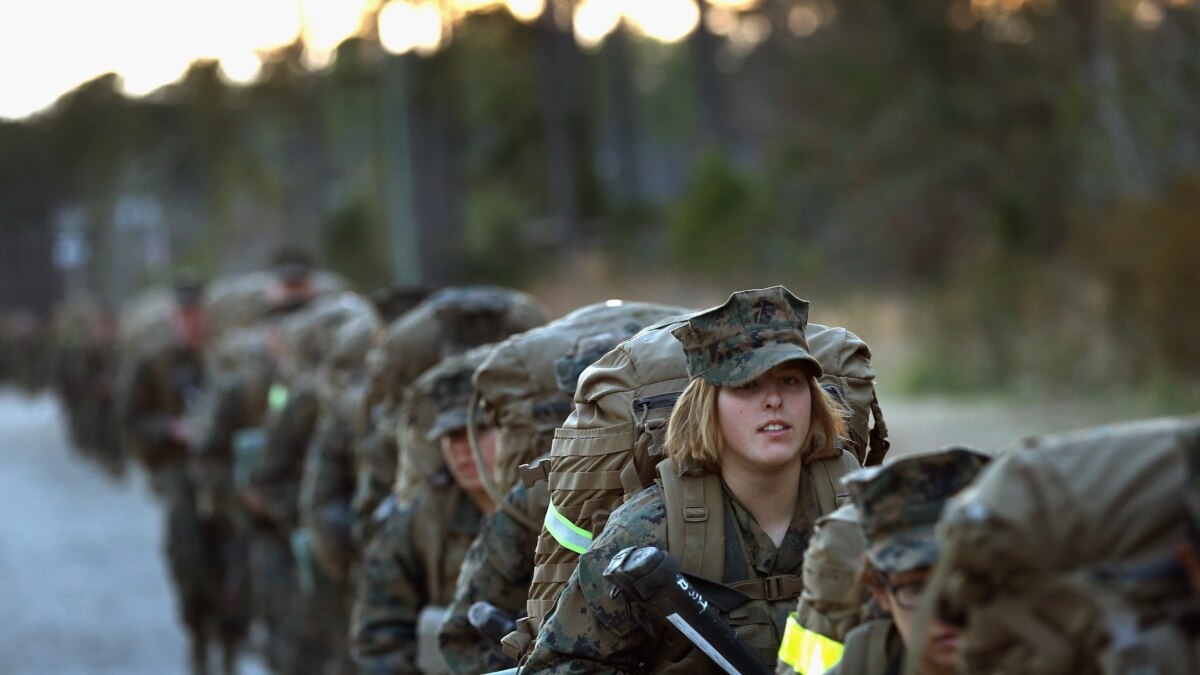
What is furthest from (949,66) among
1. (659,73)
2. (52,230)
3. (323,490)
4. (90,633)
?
(52,230)

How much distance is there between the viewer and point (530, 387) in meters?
6.25

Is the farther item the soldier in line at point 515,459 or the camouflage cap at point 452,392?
the camouflage cap at point 452,392

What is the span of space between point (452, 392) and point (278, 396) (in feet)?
14.7

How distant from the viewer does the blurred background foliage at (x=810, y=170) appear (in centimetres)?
1855

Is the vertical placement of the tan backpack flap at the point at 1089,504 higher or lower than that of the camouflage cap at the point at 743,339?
lower

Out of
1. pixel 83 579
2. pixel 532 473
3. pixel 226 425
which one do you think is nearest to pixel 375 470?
pixel 532 473

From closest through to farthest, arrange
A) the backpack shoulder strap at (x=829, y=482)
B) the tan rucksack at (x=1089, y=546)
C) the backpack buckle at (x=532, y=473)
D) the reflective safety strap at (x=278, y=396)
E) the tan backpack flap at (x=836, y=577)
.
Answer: the tan rucksack at (x=1089, y=546), the tan backpack flap at (x=836, y=577), the backpack shoulder strap at (x=829, y=482), the backpack buckle at (x=532, y=473), the reflective safety strap at (x=278, y=396)

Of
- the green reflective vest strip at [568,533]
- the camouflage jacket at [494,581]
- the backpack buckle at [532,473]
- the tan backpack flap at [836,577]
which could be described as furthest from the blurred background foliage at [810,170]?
the tan backpack flap at [836,577]

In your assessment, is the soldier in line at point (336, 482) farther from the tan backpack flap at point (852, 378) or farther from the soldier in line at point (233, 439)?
the tan backpack flap at point (852, 378)

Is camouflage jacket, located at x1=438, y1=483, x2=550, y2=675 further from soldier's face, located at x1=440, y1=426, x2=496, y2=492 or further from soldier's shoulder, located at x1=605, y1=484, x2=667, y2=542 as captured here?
soldier's shoulder, located at x1=605, y1=484, x2=667, y2=542

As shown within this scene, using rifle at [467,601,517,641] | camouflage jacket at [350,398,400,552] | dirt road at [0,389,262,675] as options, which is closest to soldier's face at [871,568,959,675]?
rifle at [467,601,517,641]

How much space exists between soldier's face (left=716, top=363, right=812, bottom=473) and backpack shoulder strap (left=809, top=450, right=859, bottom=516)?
172 mm

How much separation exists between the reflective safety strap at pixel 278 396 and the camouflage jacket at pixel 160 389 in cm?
371

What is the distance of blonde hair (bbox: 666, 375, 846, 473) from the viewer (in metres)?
4.57
